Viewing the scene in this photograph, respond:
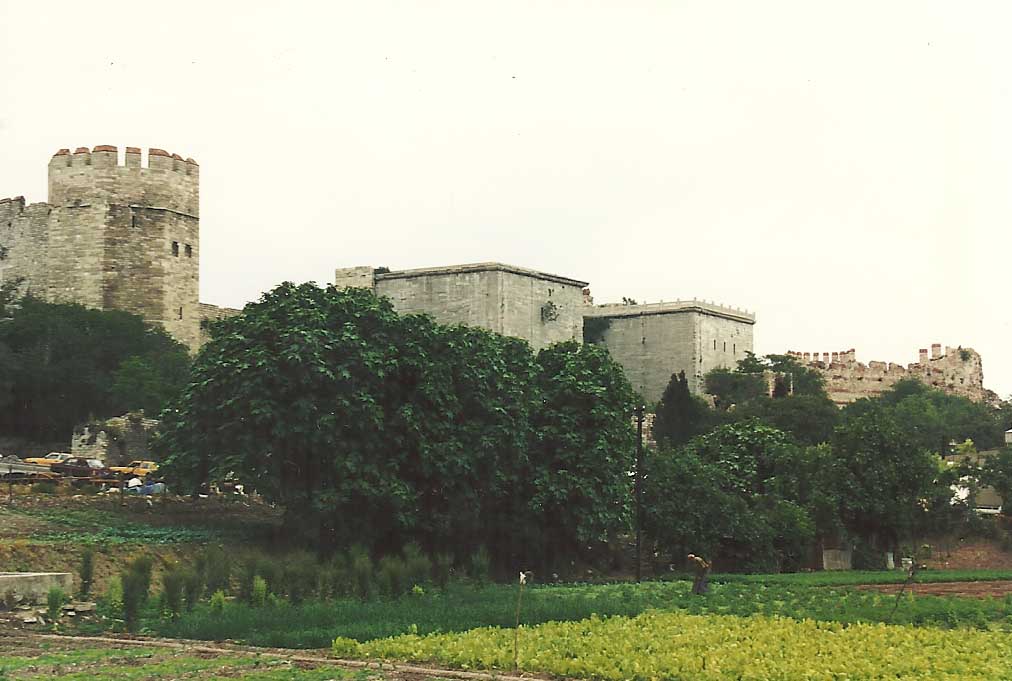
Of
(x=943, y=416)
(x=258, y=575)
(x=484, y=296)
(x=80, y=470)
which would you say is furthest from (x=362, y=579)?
(x=943, y=416)

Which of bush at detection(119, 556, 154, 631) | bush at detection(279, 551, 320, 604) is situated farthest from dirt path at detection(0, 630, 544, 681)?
bush at detection(279, 551, 320, 604)

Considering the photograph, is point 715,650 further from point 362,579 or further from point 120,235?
point 120,235

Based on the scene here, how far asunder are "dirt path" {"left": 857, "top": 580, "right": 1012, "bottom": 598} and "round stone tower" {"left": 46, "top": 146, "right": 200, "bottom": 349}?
107ft

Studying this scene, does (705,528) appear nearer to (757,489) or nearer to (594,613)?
(757,489)

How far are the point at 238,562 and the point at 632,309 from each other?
52809 millimetres

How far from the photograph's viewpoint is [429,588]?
24438 mm

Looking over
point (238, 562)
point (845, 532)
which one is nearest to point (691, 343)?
point (845, 532)

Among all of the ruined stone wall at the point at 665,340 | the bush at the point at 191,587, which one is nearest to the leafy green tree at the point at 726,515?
the bush at the point at 191,587

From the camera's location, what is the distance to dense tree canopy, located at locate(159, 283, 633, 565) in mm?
30047

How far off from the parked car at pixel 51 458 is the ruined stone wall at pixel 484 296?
20.9m

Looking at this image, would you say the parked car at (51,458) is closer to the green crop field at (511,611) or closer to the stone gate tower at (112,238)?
the stone gate tower at (112,238)

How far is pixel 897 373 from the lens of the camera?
86.1 metres

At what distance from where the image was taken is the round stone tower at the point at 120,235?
55.8 metres

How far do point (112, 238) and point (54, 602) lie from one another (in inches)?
1474
